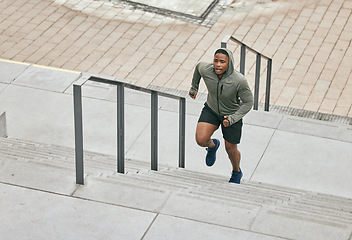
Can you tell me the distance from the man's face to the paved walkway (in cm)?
334

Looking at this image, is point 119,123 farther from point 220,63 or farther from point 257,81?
point 257,81

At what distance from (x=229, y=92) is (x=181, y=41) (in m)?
4.82

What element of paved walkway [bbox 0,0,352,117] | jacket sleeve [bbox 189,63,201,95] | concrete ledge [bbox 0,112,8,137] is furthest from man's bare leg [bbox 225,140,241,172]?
concrete ledge [bbox 0,112,8,137]

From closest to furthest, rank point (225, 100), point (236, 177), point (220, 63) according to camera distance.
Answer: point (220, 63) < point (225, 100) < point (236, 177)

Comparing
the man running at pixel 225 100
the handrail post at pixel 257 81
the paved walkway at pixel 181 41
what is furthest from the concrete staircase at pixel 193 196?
the paved walkway at pixel 181 41

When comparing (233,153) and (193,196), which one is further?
(233,153)

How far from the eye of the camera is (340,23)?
11.6 m

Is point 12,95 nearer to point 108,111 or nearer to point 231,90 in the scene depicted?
point 108,111

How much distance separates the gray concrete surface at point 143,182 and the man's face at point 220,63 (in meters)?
1.16

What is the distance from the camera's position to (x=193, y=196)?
5672 mm

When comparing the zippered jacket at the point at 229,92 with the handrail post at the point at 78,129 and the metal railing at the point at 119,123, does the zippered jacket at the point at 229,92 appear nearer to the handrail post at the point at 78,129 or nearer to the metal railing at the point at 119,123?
the metal railing at the point at 119,123

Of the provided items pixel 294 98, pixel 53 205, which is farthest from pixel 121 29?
pixel 53 205

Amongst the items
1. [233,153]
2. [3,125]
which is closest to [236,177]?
[233,153]

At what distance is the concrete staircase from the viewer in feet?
17.2
